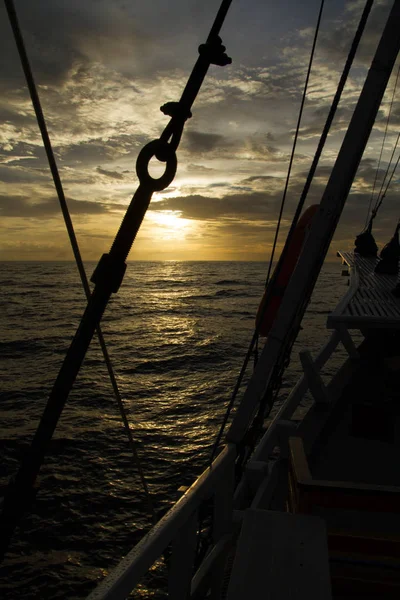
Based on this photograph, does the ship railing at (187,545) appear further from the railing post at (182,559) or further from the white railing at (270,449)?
the white railing at (270,449)

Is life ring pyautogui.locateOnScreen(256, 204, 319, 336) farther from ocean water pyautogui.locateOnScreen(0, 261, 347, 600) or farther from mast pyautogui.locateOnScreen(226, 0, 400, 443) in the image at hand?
ocean water pyautogui.locateOnScreen(0, 261, 347, 600)

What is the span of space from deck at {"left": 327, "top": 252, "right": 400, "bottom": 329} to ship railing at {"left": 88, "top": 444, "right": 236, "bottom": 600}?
3.52 m

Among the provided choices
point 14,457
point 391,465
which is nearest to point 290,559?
point 391,465

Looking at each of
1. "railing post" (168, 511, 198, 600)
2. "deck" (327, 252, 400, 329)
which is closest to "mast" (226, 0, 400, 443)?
"railing post" (168, 511, 198, 600)

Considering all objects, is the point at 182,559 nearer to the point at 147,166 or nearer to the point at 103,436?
the point at 147,166

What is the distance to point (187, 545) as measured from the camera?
2.63 m

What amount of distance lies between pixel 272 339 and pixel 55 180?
7.89 ft

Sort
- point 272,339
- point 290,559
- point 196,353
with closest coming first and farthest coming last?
1. point 290,559
2. point 272,339
3. point 196,353

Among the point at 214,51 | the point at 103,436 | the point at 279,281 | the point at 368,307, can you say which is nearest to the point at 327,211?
the point at 279,281

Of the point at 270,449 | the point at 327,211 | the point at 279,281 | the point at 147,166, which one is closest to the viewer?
the point at 147,166

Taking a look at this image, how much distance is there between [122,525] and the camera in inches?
348

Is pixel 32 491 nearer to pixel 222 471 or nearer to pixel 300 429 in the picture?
pixel 222 471

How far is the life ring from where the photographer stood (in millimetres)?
4422

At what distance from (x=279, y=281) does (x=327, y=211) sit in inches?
42.7
